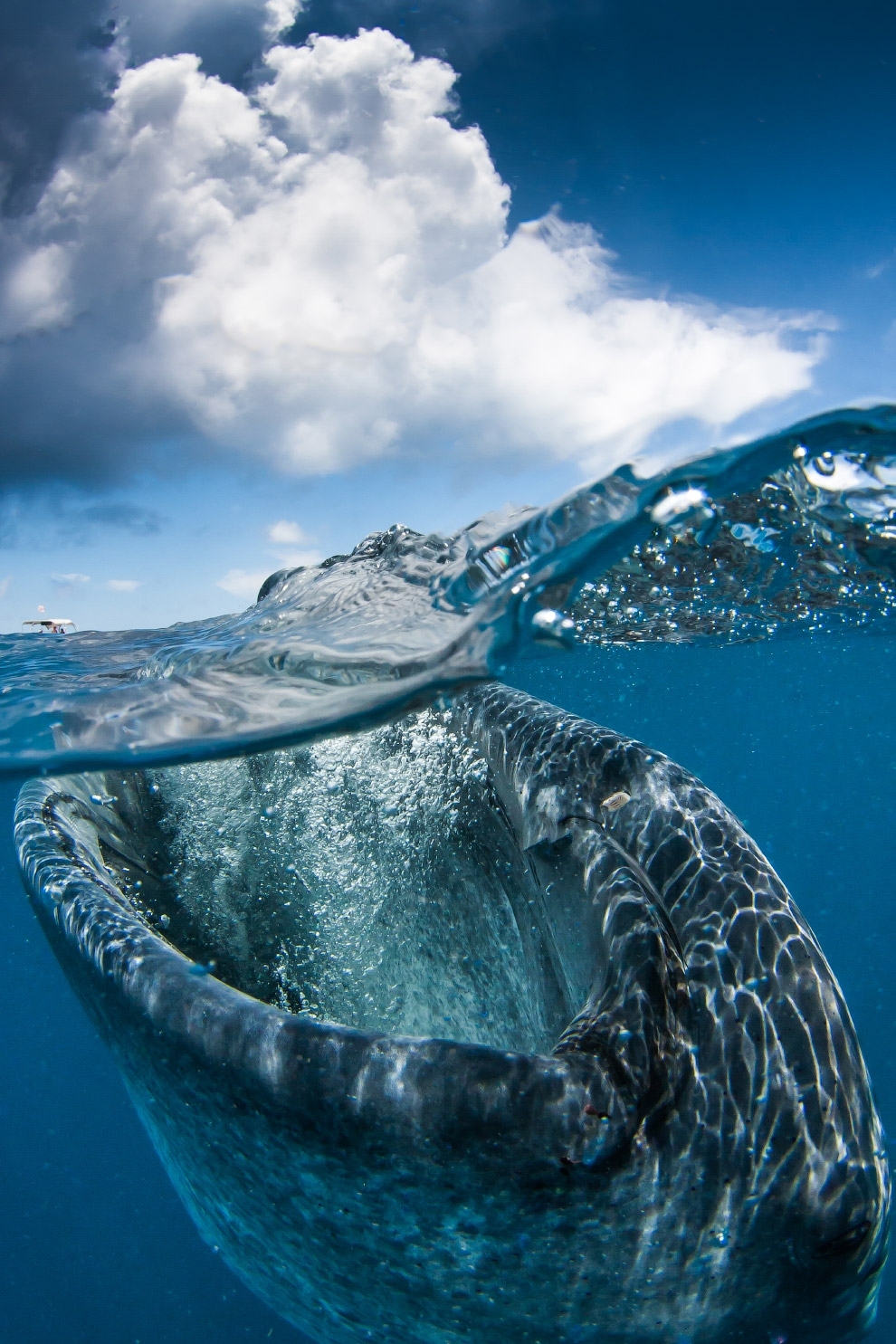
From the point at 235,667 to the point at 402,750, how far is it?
1889 millimetres

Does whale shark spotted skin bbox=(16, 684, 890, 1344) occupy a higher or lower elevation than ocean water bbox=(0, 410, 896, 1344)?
lower

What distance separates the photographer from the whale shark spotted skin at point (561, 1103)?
1653 mm

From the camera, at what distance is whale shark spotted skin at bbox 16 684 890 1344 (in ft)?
5.42

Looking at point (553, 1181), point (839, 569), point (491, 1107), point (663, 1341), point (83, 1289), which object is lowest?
point (83, 1289)

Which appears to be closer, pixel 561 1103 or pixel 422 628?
pixel 561 1103

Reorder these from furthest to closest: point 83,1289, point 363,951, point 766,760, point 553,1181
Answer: point 766,760 → point 83,1289 → point 363,951 → point 553,1181

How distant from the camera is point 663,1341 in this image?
1746 mm

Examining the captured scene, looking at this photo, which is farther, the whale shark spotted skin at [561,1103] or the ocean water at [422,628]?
the ocean water at [422,628]

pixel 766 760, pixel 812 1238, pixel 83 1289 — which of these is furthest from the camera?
pixel 766 760

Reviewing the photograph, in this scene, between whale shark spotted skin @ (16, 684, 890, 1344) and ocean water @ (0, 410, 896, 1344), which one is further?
ocean water @ (0, 410, 896, 1344)

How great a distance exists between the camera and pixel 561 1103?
1.60m

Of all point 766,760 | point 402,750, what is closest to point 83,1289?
point 402,750

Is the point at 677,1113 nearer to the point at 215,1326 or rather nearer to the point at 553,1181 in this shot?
the point at 553,1181

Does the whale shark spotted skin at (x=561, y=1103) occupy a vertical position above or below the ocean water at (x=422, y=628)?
below
